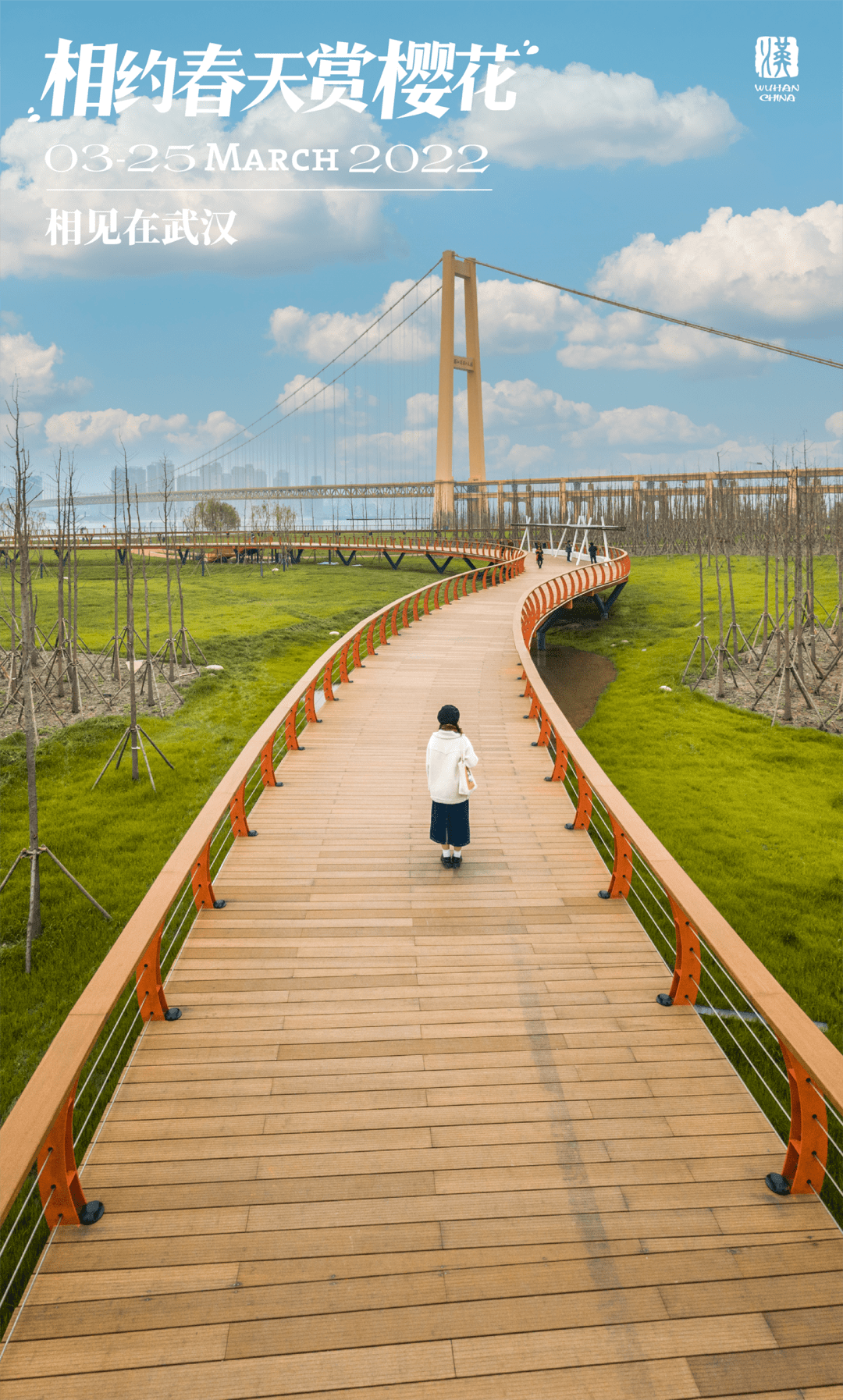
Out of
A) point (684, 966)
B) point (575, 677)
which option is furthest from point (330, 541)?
point (684, 966)

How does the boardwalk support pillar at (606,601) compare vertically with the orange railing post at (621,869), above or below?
above

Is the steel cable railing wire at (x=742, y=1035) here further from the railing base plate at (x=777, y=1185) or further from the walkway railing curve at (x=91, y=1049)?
the walkway railing curve at (x=91, y=1049)

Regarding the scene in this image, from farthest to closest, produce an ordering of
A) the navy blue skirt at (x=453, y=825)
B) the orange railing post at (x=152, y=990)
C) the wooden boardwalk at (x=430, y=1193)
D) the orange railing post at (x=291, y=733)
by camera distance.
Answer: the orange railing post at (x=291, y=733)
the navy blue skirt at (x=453, y=825)
the orange railing post at (x=152, y=990)
the wooden boardwalk at (x=430, y=1193)

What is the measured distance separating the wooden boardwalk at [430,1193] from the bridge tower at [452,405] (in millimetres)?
47709

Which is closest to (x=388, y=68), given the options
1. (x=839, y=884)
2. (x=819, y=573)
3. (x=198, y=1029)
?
(x=839, y=884)

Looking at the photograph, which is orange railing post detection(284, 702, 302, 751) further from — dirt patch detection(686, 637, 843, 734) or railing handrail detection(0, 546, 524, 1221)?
dirt patch detection(686, 637, 843, 734)

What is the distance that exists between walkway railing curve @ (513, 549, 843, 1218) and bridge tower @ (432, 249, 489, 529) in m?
45.9

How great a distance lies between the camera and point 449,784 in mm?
5902

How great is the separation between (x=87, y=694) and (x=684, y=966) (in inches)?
531

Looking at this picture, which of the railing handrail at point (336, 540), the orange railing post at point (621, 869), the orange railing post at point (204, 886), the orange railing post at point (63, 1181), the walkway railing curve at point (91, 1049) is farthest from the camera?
the railing handrail at point (336, 540)

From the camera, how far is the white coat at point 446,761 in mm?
5801

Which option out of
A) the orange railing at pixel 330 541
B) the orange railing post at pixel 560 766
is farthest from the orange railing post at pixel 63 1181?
the orange railing at pixel 330 541

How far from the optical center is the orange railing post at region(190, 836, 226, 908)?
5383 mm

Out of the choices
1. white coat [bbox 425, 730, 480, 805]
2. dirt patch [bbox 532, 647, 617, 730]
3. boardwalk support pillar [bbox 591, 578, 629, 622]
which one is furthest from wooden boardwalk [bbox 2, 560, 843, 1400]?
boardwalk support pillar [bbox 591, 578, 629, 622]
